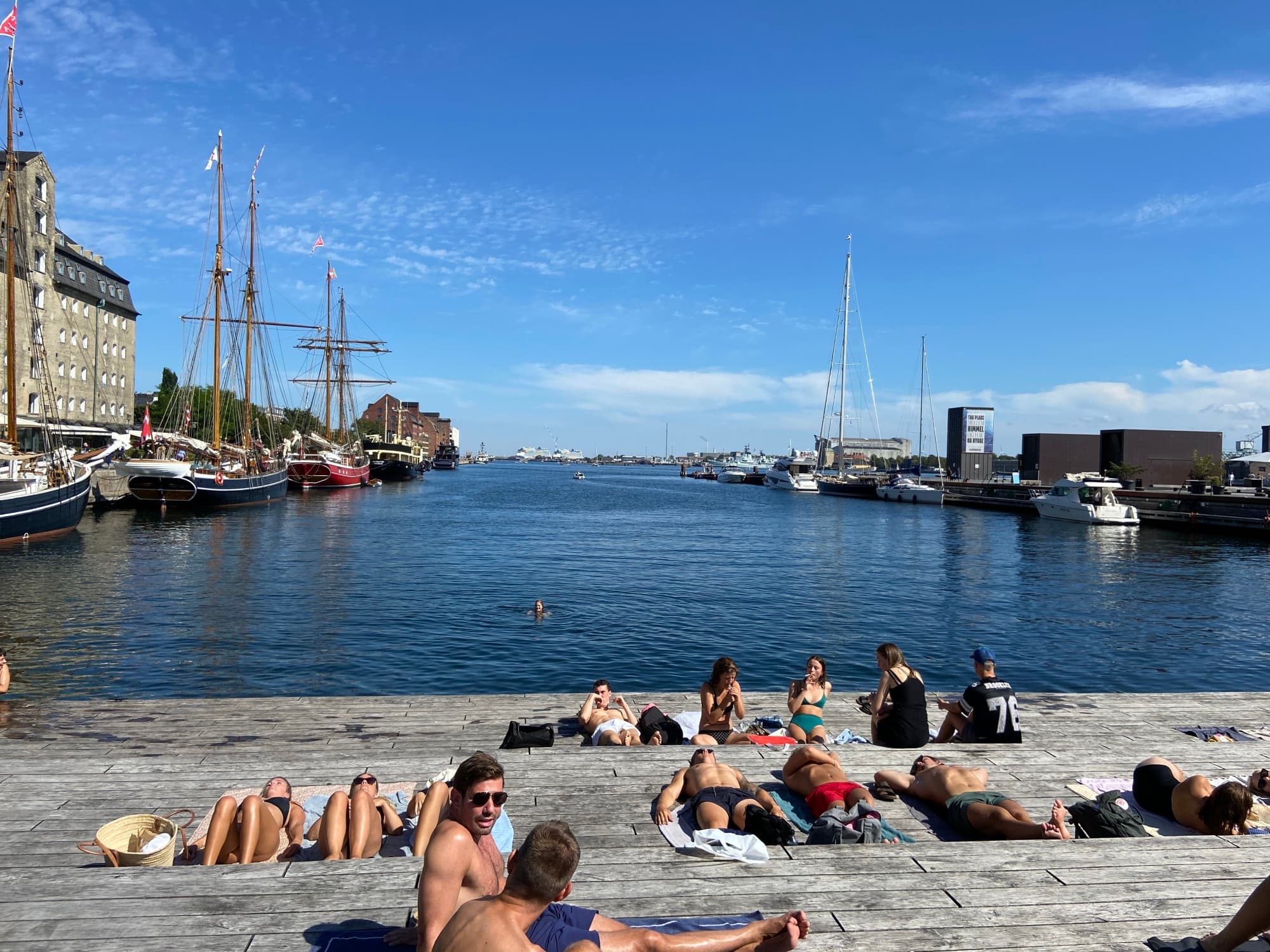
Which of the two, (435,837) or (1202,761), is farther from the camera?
(1202,761)

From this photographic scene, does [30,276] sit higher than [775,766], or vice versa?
[30,276]

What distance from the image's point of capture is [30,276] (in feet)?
189

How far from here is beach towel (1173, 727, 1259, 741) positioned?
10151 mm

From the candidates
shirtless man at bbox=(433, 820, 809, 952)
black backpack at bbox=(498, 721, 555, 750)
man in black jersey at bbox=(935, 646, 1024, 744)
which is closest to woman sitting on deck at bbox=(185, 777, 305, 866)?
shirtless man at bbox=(433, 820, 809, 952)

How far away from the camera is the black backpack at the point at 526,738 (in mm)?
9141

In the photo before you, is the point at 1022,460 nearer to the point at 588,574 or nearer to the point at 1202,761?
the point at 588,574

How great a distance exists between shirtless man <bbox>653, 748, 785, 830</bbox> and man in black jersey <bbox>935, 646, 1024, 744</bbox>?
11.2ft

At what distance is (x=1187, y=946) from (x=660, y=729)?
5.75 m

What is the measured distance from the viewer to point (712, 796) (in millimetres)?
6699

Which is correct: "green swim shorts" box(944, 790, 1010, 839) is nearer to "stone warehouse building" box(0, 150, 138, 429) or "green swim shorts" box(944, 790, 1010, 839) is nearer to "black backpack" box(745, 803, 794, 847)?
"black backpack" box(745, 803, 794, 847)

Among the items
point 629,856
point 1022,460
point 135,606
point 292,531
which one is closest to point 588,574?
point 135,606

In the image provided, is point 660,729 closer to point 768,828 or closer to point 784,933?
point 768,828

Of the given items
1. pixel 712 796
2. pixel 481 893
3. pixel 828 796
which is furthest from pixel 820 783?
pixel 481 893

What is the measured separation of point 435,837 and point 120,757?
6.38 m
